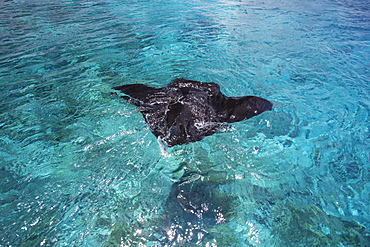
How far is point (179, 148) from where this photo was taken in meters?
2.60

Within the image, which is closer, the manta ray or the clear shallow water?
the clear shallow water

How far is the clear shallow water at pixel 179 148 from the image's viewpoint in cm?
181

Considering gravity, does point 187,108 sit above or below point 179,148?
above

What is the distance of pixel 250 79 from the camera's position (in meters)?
4.24

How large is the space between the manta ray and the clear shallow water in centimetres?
15

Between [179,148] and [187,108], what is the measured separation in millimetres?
727

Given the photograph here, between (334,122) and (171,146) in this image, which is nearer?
(171,146)

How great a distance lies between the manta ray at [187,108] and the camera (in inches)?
109

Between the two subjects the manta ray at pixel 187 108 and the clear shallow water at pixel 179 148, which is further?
the manta ray at pixel 187 108

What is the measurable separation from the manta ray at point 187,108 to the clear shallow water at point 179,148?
15cm

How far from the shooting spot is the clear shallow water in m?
1.81

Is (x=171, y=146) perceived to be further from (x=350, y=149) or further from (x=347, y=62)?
(x=347, y=62)

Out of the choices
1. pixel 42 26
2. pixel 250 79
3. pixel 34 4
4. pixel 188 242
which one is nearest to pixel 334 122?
pixel 250 79

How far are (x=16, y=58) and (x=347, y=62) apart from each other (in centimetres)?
793
